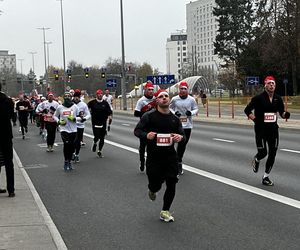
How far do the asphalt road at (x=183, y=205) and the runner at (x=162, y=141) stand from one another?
0.61m

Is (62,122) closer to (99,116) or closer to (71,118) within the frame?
(71,118)

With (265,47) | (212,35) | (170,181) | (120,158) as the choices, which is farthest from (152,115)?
(212,35)

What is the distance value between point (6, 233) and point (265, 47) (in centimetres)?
5190

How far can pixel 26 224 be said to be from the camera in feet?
21.5

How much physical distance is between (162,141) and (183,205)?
62.8 inches

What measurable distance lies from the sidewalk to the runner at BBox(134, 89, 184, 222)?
151 centimetres

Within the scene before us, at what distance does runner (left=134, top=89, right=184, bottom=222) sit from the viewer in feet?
21.8

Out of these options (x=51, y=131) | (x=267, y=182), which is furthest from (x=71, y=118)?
(x=267, y=182)

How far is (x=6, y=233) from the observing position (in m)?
6.16

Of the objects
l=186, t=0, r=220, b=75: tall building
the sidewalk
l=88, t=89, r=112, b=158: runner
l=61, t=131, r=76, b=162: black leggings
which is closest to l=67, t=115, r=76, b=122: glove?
l=61, t=131, r=76, b=162: black leggings

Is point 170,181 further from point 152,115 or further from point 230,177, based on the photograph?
point 230,177

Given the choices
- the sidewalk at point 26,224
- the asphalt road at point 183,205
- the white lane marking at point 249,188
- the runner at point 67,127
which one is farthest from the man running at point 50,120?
the sidewalk at point 26,224

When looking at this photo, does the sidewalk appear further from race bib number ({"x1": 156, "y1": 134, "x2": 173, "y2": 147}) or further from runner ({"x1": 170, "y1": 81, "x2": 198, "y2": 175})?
runner ({"x1": 170, "y1": 81, "x2": 198, "y2": 175})

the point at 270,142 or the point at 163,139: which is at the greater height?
the point at 163,139
